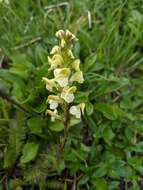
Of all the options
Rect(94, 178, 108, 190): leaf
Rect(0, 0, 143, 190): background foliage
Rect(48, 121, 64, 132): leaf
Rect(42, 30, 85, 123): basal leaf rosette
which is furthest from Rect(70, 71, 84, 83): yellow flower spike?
Rect(94, 178, 108, 190): leaf

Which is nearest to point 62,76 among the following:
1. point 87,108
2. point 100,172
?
point 87,108

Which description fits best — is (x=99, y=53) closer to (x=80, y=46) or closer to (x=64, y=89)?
(x=80, y=46)

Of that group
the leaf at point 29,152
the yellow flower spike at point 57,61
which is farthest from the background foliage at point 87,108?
the yellow flower spike at point 57,61

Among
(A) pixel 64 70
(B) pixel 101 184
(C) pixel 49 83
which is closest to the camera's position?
(A) pixel 64 70

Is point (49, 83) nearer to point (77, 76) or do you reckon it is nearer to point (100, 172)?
point (77, 76)

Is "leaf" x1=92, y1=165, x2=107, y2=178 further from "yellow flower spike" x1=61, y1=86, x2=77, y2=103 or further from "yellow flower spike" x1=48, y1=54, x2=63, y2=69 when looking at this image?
"yellow flower spike" x1=48, y1=54, x2=63, y2=69

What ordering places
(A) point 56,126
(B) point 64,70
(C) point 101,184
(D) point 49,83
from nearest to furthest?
(B) point 64,70, (D) point 49,83, (C) point 101,184, (A) point 56,126

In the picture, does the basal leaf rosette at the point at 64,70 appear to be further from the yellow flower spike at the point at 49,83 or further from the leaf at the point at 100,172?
the leaf at the point at 100,172
